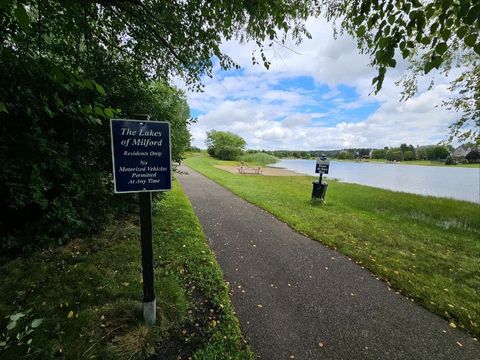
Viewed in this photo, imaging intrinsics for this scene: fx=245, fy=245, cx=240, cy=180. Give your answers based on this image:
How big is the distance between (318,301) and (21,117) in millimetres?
4643

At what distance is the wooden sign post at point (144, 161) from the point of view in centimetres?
223

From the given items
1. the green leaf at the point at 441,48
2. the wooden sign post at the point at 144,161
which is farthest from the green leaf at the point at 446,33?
the wooden sign post at the point at 144,161

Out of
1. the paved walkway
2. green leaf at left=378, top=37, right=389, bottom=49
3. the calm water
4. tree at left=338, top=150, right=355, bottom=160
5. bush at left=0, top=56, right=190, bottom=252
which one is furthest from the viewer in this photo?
tree at left=338, top=150, right=355, bottom=160

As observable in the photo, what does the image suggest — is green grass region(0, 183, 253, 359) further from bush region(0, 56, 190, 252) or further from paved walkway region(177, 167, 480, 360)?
bush region(0, 56, 190, 252)

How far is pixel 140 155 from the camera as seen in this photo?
2332 millimetres

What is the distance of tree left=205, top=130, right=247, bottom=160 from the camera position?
58469 millimetres

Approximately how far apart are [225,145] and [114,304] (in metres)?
58.0

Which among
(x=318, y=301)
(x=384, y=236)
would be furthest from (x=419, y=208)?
(x=318, y=301)

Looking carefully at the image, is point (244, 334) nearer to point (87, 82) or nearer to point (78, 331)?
point (78, 331)

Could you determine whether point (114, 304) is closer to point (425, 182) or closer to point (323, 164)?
point (323, 164)

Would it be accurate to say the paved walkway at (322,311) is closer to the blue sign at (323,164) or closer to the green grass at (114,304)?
the green grass at (114,304)

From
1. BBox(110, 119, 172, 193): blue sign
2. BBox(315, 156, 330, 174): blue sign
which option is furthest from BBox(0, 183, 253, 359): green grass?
BBox(315, 156, 330, 174): blue sign

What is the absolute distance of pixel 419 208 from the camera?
435 inches

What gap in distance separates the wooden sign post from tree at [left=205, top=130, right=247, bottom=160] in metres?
55.8
